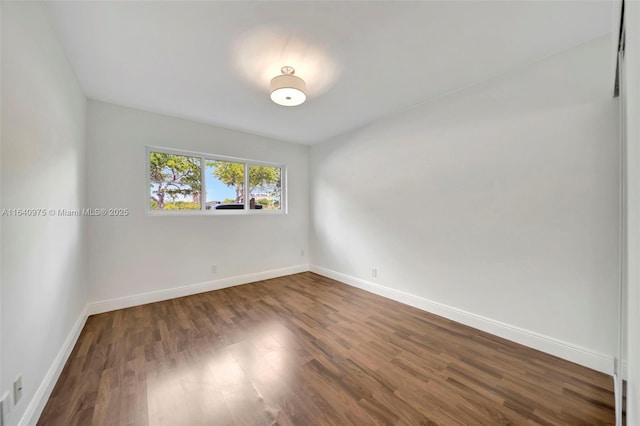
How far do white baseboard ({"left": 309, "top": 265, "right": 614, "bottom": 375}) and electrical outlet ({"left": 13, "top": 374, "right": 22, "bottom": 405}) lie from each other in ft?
10.8

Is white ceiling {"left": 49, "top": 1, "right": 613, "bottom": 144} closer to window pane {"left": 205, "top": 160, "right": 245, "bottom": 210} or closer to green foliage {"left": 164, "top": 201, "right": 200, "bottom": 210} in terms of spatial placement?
window pane {"left": 205, "top": 160, "right": 245, "bottom": 210}

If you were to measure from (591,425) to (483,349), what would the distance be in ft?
2.41

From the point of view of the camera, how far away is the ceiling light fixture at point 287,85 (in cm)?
211

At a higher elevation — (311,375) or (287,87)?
(287,87)

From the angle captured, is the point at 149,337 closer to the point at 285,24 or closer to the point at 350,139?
the point at 285,24

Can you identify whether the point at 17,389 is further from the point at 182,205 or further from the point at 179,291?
Answer: the point at 182,205

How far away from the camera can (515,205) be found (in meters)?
2.19

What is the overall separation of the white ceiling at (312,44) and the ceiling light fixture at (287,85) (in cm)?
9

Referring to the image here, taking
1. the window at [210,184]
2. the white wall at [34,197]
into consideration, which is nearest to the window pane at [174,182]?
the window at [210,184]

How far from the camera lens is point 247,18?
5.28 feet

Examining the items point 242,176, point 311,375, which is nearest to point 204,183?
point 242,176

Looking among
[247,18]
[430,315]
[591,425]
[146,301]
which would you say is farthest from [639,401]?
[146,301]

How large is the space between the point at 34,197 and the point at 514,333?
3.90 metres

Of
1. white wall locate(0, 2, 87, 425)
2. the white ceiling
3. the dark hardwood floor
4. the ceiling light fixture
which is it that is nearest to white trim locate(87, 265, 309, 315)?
the dark hardwood floor
